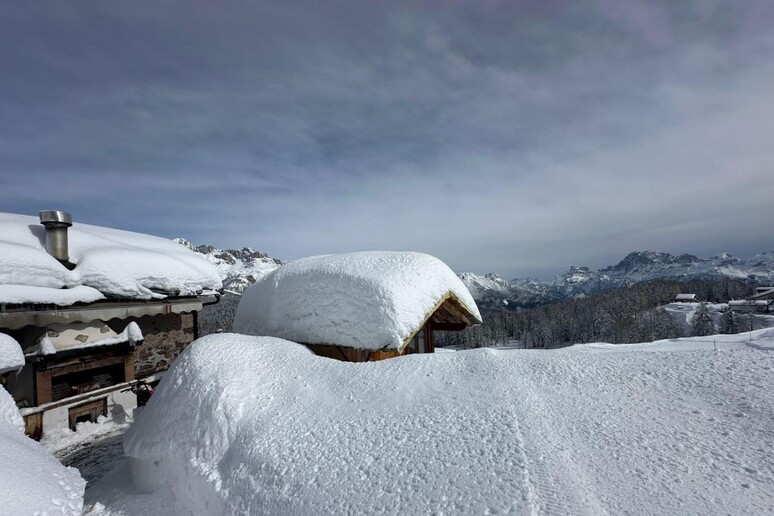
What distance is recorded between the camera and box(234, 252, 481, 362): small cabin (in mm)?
8461

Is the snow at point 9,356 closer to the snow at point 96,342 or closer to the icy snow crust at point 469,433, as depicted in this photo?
the snow at point 96,342

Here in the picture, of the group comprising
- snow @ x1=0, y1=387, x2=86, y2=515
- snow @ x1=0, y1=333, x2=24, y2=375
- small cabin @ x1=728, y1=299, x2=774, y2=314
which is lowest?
small cabin @ x1=728, y1=299, x2=774, y2=314

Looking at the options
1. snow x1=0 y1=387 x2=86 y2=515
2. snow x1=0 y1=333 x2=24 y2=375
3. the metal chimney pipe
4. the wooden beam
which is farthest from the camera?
the wooden beam

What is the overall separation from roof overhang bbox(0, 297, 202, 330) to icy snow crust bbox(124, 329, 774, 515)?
3773mm

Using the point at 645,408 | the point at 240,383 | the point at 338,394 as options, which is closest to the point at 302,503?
the point at 338,394

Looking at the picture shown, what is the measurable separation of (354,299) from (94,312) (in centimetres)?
659

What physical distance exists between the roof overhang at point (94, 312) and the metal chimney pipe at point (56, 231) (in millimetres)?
1353

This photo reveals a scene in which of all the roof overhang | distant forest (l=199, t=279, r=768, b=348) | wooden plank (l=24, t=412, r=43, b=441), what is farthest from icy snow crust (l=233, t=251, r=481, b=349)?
distant forest (l=199, t=279, r=768, b=348)

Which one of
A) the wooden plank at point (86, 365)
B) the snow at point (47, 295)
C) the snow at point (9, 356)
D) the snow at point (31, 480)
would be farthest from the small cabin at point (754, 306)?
the snow at point (9, 356)

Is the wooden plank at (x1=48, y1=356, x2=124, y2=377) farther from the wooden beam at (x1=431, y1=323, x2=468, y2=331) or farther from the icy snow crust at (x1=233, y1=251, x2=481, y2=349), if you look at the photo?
the wooden beam at (x1=431, y1=323, x2=468, y2=331)

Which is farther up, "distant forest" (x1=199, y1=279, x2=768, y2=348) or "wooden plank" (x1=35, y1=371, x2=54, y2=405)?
"wooden plank" (x1=35, y1=371, x2=54, y2=405)

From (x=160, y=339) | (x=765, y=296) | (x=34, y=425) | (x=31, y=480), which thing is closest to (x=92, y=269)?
(x=160, y=339)

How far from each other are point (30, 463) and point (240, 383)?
2.61 m

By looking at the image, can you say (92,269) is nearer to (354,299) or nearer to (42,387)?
(42,387)
